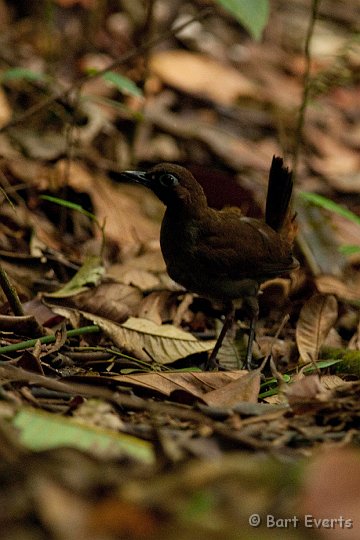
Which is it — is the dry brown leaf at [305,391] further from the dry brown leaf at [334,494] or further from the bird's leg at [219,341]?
the bird's leg at [219,341]

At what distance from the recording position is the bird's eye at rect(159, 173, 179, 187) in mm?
4294

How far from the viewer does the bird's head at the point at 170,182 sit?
14.1 ft

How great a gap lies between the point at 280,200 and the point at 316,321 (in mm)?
710

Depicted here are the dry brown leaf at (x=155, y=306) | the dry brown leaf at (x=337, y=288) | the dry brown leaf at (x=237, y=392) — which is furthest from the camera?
the dry brown leaf at (x=337, y=288)

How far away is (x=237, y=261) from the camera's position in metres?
4.44

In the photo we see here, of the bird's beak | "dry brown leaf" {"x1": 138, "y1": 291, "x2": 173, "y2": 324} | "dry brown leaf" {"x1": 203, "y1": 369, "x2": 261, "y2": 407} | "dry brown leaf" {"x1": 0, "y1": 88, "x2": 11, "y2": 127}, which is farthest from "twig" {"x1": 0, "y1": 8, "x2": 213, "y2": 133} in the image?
"dry brown leaf" {"x1": 203, "y1": 369, "x2": 261, "y2": 407}

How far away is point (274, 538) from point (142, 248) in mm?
3630

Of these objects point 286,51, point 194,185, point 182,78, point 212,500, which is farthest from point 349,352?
point 286,51

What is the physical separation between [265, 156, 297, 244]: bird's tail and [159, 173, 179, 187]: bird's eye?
0.64 m

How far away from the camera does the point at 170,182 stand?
4.30m

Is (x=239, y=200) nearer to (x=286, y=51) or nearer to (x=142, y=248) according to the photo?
(x=142, y=248)

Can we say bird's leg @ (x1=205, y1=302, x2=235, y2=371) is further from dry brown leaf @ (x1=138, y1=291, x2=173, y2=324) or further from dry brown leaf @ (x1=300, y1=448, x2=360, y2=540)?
dry brown leaf @ (x1=300, y1=448, x2=360, y2=540)

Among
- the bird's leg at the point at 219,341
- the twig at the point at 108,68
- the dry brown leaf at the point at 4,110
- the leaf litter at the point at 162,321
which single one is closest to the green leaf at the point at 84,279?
the leaf litter at the point at 162,321

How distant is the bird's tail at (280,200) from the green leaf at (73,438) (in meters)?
2.44
